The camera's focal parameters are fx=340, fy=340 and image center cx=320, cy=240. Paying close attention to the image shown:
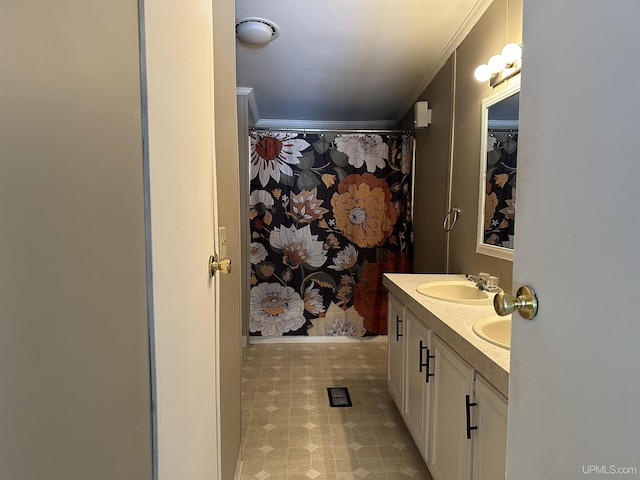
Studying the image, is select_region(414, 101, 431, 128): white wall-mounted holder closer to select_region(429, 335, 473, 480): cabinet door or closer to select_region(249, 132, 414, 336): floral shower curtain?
select_region(249, 132, 414, 336): floral shower curtain

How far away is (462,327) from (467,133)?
129 cm

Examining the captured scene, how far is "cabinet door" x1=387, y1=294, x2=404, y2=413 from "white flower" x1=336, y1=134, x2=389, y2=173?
4.74 feet

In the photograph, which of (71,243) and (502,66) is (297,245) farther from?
(71,243)

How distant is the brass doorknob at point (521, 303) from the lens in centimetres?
62

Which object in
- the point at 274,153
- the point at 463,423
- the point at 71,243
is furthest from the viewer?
the point at 274,153

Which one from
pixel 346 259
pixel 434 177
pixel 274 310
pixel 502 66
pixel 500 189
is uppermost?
pixel 502 66

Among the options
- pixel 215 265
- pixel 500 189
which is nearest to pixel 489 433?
pixel 215 265

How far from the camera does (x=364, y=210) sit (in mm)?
3119

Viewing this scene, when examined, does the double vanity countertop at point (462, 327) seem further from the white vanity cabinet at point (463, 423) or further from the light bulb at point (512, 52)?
the light bulb at point (512, 52)

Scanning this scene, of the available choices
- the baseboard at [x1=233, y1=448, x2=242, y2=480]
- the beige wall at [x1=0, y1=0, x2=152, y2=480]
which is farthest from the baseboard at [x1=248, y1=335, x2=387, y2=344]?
the beige wall at [x1=0, y1=0, x2=152, y2=480]

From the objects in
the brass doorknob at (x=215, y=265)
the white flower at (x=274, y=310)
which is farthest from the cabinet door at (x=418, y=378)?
the white flower at (x=274, y=310)

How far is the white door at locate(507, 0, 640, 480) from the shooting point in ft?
1.43

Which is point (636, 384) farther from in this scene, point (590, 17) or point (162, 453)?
point (162, 453)

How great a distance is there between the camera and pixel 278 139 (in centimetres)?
303
